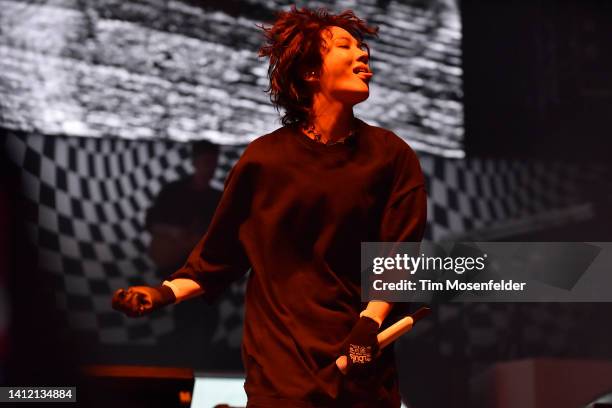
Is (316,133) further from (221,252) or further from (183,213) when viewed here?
(183,213)

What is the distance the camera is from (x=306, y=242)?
4.89ft

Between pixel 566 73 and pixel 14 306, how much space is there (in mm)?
2196

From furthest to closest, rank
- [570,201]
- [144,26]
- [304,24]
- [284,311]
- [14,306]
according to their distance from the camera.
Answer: [570,201] → [144,26] → [14,306] → [304,24] → [284,311]

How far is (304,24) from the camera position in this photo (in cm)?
160

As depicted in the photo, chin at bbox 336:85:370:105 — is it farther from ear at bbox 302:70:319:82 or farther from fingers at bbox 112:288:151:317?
fingers at bbox 112:288:151:317

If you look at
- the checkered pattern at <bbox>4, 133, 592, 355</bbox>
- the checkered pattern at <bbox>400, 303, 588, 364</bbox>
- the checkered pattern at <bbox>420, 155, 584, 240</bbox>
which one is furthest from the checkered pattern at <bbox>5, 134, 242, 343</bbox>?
the checkered pattern at <bbox>400, 303, 588, 364</bbox>

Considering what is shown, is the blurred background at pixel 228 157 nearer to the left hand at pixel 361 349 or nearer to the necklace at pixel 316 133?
the necklace at pixel 316 133

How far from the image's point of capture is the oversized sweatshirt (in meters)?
1.43

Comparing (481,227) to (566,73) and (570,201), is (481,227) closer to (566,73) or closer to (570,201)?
(570,201)

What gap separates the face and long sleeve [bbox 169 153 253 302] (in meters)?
0.20

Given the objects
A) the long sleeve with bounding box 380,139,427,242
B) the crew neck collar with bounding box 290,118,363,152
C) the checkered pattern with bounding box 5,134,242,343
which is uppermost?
the crew neck collar with bounding box 290,118,363,152

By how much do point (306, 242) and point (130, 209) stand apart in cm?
173

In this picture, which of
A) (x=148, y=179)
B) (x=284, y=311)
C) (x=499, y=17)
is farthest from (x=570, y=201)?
(x=284, y=311)

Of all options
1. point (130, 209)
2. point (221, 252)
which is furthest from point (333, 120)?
point (130, 209)
